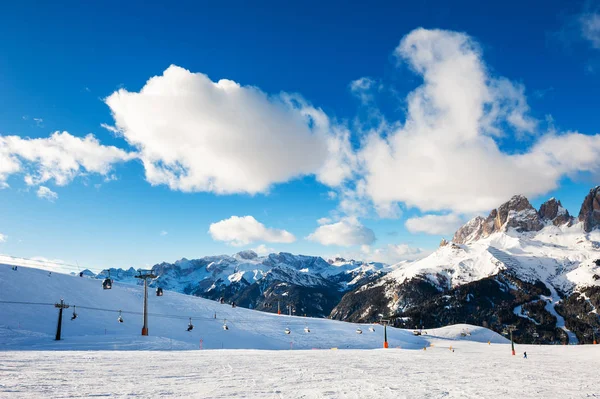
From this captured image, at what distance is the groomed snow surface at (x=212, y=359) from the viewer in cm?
1516

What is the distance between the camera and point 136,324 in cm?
6225

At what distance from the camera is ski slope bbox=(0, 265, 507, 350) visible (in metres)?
43.6

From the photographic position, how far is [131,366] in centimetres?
2038

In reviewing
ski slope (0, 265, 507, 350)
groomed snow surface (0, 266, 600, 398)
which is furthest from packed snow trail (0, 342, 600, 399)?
ski slope (0, 265, 507, 350)

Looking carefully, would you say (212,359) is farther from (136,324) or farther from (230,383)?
(136,324)

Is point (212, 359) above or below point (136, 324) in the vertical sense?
above

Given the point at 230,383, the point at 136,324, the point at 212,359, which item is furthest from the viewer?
the point at 136,324

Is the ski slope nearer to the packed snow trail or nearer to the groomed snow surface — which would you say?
the groomed snow surface

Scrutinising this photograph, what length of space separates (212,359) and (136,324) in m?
42.4

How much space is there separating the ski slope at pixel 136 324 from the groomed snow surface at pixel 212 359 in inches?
8.2

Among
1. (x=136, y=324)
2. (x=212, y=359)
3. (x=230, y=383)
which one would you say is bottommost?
(x=136, y=324)

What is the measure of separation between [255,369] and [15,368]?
1191 cm

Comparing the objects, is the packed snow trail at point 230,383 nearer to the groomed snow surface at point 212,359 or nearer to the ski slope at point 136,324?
the groomed snow surface at point 212,359

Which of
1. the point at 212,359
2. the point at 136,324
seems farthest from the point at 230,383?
the point at 136,324
